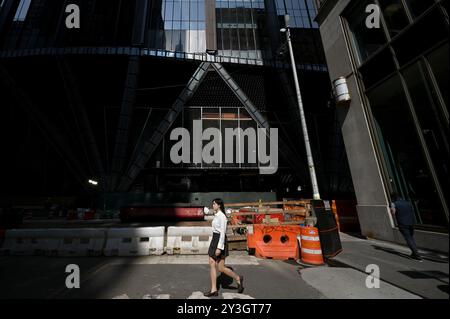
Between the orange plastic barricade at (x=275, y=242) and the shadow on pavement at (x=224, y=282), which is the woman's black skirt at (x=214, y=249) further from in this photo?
the orange plastic barricade at (x=275, y=242)

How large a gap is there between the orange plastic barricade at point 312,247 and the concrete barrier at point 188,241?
11.2ft

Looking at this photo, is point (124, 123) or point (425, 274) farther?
point (124, 123)

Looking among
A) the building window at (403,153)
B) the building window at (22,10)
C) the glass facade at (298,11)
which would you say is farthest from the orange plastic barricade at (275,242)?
the building window at (22,10)

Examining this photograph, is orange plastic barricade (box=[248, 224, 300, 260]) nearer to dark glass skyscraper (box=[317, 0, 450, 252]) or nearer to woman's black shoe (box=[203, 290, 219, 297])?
woman's black shoe (box=[203, 290, 219, 297])

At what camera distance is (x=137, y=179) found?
2697 centimetres

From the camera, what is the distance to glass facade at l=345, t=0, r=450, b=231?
674cm

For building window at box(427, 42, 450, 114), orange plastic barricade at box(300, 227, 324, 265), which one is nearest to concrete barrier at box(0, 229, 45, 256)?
orange plastic barricade at box(300, 227, 324, 265)

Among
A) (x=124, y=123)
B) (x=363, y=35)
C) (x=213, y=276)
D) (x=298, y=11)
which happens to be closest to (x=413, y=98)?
(x=363, y=35)

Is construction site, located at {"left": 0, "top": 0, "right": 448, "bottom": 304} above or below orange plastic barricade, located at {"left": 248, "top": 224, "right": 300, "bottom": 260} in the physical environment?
above

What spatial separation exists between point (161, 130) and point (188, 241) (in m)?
20.2

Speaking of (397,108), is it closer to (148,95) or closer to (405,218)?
(405,218)

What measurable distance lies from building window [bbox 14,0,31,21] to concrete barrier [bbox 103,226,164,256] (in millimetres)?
40553

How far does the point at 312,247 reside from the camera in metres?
6.17
